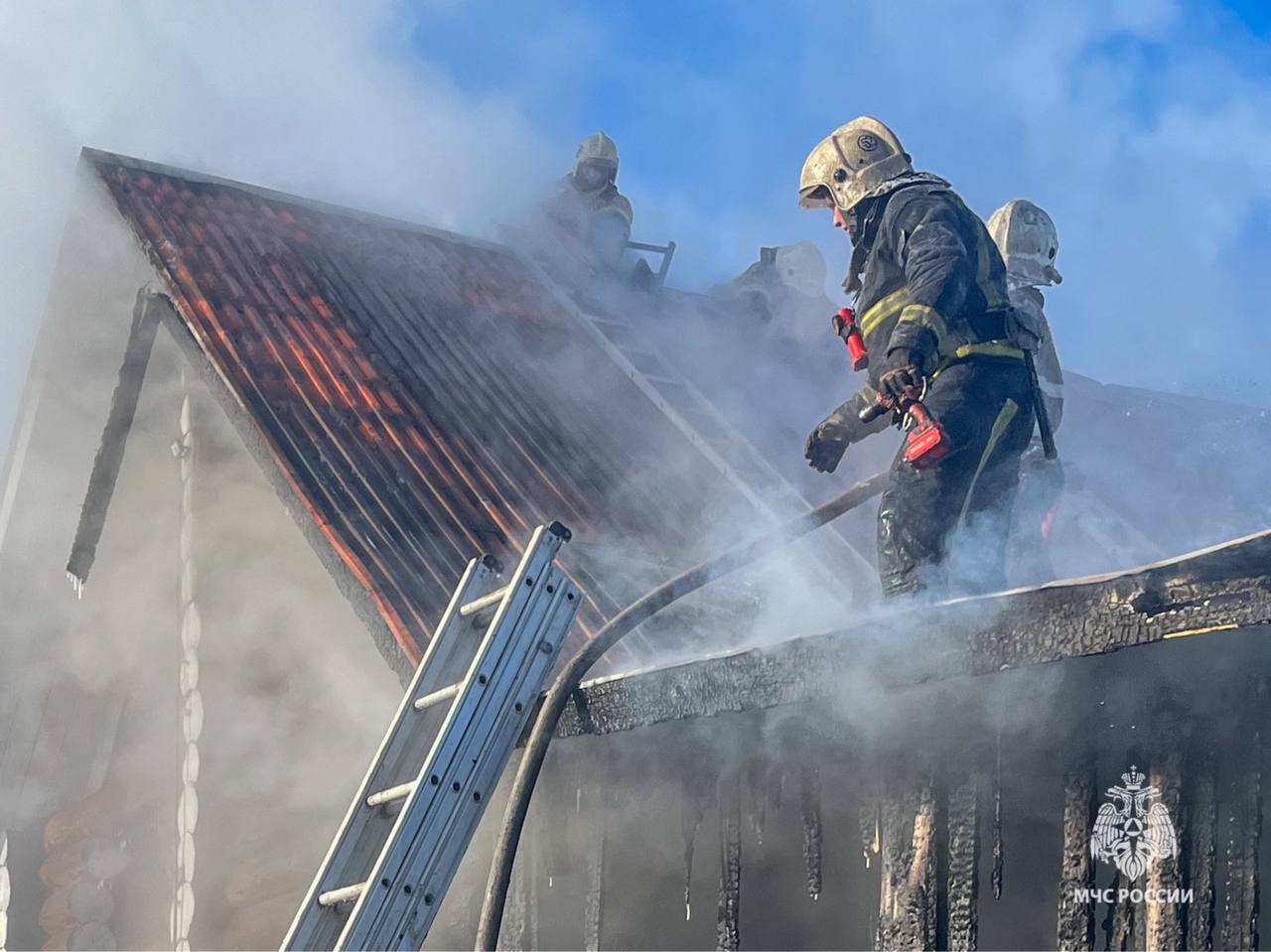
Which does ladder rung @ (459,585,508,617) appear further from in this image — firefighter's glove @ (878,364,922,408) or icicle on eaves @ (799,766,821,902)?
firefighter's glove @ (878,364,922,408)

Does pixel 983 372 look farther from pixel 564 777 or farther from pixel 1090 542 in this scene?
pixel 1090 542

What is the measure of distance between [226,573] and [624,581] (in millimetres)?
2285

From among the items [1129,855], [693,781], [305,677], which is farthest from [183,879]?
[1129,855]

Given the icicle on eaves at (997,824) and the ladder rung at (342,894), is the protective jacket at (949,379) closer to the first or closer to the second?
the icicle on eaves at (997,824)

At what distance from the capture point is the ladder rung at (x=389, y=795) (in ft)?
13.3

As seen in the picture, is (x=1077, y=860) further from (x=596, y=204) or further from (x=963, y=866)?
(x=596, y=204)

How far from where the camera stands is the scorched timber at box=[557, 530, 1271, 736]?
2582 mm

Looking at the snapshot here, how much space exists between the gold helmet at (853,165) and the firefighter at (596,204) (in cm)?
653

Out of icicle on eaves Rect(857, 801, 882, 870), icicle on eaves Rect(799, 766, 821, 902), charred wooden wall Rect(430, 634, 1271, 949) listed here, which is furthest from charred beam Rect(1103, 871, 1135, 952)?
icicle on eaves Rect(799, 766, 821, 902)

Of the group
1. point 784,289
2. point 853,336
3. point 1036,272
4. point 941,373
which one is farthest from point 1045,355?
point 784,289

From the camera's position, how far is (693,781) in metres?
4.10

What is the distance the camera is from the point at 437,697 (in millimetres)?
4254

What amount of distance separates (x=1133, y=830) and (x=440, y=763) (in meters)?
1.98

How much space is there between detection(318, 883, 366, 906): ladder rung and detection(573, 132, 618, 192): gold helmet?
9225mm
